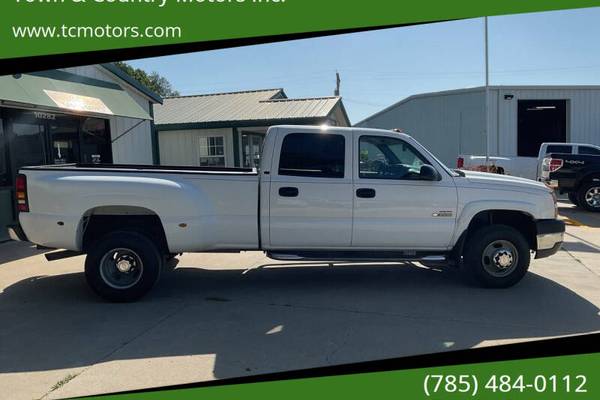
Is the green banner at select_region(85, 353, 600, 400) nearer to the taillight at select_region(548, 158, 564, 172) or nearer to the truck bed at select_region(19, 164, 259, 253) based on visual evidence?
the truck bed at select_region(19, 164, 259, 253)

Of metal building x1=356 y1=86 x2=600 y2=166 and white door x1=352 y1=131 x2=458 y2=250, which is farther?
metal building x1=356 y1=86 x2=600 y2=166

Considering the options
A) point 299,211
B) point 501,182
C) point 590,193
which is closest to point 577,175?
point 590,193

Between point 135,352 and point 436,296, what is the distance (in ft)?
11.2

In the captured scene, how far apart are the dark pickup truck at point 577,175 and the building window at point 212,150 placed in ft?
37.2

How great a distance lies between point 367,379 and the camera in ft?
12.1

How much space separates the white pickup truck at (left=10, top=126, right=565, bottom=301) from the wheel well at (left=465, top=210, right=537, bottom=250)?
0.09ft

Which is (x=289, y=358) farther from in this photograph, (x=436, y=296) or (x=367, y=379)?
(x=436, y=296)

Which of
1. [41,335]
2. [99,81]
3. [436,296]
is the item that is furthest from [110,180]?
[99,81]

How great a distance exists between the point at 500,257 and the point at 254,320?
10.3 feet

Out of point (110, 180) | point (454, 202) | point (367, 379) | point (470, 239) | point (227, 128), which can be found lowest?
point (367, 379)

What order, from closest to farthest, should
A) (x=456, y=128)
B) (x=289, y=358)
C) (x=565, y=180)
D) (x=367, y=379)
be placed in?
(x=367, y=379), (x=289, y=358), (x=565, y=180), (x=456, y=128)

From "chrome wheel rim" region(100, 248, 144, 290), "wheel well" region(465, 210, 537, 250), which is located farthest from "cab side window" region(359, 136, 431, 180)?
"chrome wheel rim" region(100, 248, 144, 290)

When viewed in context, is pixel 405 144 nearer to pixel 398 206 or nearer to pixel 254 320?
pixel 398 206

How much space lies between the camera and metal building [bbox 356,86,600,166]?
22.6 metres
